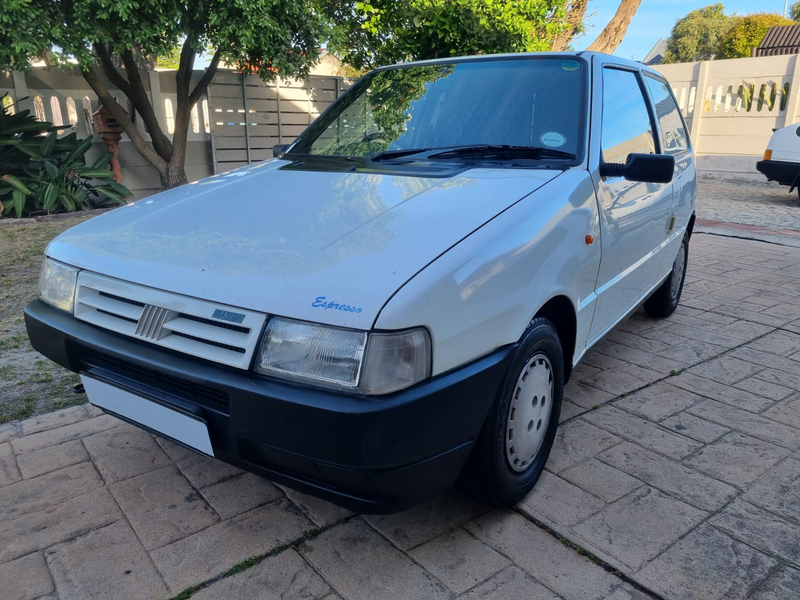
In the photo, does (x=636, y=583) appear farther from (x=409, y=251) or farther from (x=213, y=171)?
(x=213, y=171)

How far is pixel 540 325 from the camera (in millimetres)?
2178

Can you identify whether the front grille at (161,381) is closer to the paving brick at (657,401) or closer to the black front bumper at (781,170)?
the paving brick at (657,401)

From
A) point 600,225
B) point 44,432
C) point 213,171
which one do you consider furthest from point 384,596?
point 213,171

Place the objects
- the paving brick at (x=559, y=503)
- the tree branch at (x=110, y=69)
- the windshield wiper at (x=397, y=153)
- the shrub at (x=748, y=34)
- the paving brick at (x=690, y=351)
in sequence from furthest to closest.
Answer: the shrub at (x=748, y=34)
the tree branch at (x=110, y=69)
the paving brick at (x=690, y=351)
the windshield wiper at (x=397, y=153)
the paving brick at (x=559, y=503)

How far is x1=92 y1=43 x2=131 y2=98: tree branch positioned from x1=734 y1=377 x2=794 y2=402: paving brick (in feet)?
27.0

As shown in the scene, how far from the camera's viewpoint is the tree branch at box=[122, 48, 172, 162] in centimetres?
866

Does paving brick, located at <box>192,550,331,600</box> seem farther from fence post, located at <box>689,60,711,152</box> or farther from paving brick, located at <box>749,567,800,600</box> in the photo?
fence post, located at <box>689,60,711,152</box>

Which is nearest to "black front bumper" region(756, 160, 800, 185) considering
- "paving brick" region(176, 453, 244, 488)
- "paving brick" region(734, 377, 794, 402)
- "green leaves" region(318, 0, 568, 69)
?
"green leaves" region(318, 0, 568, 69)

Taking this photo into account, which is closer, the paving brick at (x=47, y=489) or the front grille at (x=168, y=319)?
the front grille at (x=168, y=319)

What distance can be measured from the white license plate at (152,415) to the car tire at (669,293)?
11.2 ft

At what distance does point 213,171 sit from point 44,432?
9010 mm

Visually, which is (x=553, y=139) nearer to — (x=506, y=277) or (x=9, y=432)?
(x=506, y=277)

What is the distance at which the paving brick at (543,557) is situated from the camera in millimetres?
1929

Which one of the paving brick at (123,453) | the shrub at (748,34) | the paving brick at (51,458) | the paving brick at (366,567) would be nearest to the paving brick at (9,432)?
the paving brick at (51,458)
